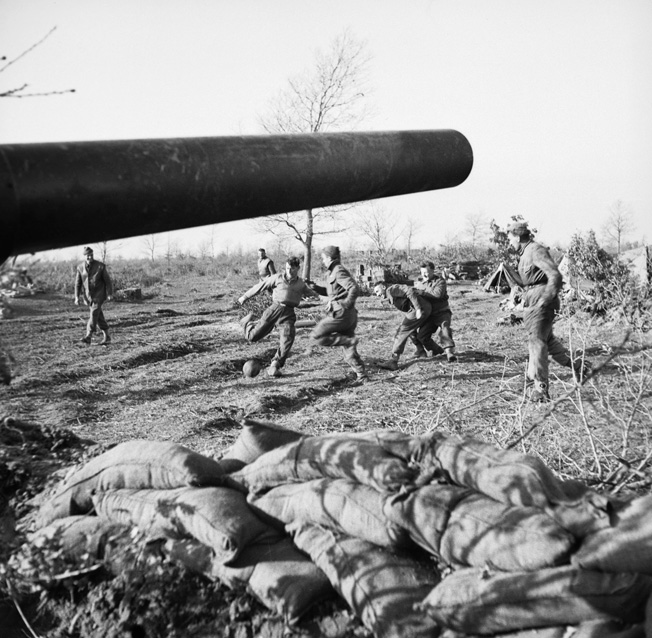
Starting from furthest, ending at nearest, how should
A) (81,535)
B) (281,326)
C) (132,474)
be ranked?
(281,326), (132,474), (81,535)

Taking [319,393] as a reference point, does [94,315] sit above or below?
above

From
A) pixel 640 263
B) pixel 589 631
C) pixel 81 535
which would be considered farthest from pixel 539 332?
pixel 640 263

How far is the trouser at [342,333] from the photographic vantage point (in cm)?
1059

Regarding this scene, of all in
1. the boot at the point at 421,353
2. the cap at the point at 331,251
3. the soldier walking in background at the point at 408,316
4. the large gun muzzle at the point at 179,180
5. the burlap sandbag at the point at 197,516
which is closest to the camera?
the large gun muzzle at the point at 179,180

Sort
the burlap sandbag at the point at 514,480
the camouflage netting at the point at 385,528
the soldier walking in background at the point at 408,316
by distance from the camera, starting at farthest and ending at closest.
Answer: the soldier walking in background at the point at 408,316 → the burlap sandbag at the point at 514,480 → the camouflage netting at the point at 385,528

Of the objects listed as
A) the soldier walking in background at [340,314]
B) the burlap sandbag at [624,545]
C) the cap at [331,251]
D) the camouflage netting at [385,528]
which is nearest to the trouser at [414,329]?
the soldier walking in background at [340,314]

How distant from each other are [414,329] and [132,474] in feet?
27.9

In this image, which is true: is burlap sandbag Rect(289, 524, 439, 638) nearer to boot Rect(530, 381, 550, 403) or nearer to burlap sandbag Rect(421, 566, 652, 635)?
burlap sandbag Rect(421, 566, 652, 635)

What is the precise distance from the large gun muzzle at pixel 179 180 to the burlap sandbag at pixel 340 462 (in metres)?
1.45

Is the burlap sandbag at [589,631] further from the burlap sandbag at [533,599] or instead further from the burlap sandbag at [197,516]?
the burlap sandbag at [197,516]

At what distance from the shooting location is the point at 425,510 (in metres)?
2.74

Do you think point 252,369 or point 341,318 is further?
point 252,369

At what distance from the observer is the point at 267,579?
9.63 feet

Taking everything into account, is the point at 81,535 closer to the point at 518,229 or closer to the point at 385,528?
the point at 385,528
